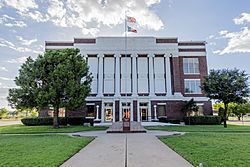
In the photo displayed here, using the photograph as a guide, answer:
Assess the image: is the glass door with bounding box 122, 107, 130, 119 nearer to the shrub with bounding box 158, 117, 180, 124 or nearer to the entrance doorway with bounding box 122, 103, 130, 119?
the entrance doorway with bounding box 122, 103, 130, 119

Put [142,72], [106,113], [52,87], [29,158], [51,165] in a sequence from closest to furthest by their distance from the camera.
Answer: [51,165] < [29,158] < [52,87] < [106,113] < [142,72]

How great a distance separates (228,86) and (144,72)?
1542 cm

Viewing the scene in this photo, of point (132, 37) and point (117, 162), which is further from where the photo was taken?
point (132, 37)

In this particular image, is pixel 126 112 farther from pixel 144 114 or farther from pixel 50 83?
pixel 50 83

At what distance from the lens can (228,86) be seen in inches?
940

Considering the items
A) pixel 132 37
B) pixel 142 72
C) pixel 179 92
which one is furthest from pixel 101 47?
pixel 179 92

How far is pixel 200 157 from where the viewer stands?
732 centimetres

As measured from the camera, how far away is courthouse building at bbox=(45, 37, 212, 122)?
3388cm

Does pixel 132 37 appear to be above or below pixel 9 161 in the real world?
above

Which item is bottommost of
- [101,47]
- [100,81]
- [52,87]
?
[52,87]

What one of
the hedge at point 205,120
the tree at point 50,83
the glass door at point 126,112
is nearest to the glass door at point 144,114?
the glass door at point 126,112

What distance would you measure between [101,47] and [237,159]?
104 ft

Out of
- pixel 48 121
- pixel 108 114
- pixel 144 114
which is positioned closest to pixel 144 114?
pixel 144 114

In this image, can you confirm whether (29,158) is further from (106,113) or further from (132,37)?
(132,37)
